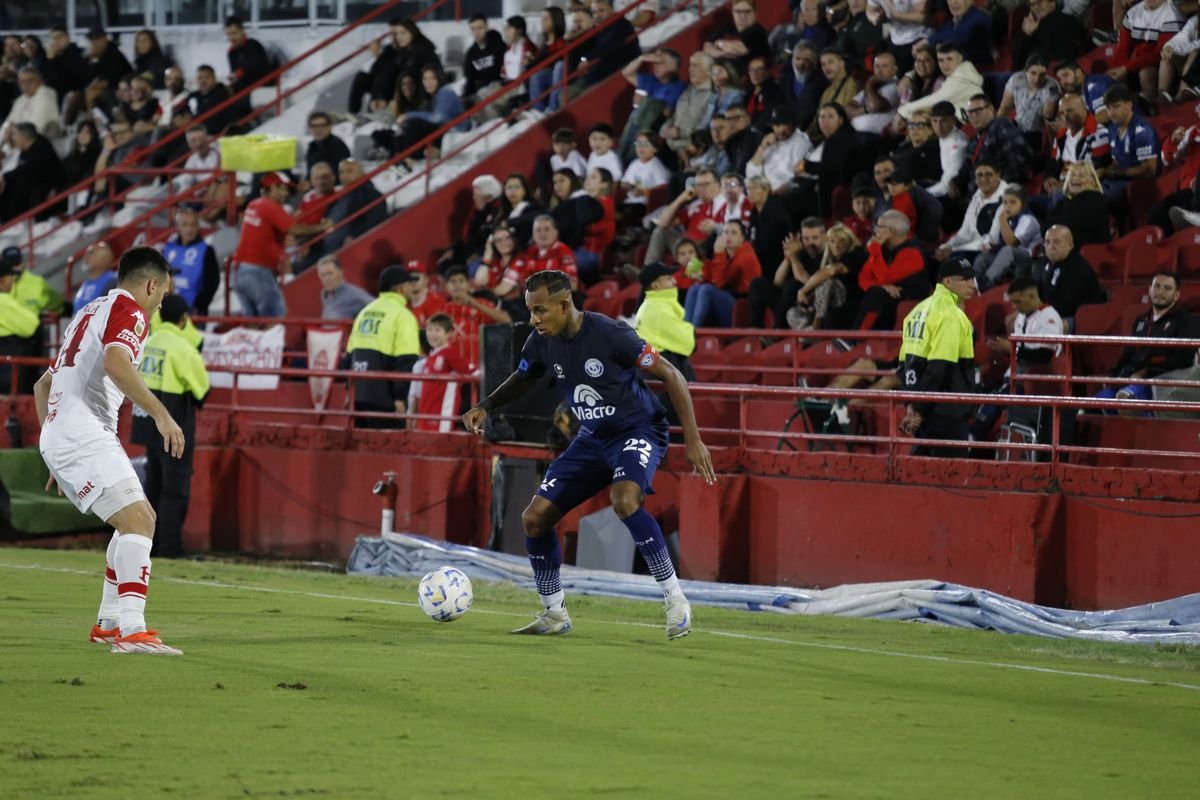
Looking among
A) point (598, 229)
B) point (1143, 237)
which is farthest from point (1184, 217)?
point (598, 229)

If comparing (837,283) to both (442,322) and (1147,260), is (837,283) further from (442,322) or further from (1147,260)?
(442,322)

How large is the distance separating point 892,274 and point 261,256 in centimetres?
891

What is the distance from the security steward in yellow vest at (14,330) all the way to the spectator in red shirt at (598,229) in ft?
22.6

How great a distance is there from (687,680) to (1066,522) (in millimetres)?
5261

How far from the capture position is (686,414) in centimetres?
1119

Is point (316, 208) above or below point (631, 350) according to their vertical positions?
above

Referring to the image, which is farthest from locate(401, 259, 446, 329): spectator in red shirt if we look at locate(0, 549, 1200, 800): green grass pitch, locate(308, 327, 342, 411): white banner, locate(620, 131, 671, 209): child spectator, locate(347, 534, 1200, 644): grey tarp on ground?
locate(0, 549, 1200, 800): green grass pitch

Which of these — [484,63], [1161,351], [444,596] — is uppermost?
[484,63]

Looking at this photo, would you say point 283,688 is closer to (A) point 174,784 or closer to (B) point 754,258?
(A) point 174,784

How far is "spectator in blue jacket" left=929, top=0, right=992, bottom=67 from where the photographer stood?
19.9m

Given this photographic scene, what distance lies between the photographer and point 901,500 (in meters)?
14.7

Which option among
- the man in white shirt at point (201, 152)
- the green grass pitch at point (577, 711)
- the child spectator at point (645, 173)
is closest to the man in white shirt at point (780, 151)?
the child spectator at point (645, 173)

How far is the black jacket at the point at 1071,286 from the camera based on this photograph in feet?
52.2

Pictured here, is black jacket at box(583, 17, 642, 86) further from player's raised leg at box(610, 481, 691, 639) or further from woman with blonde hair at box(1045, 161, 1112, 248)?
player's raised leg at box(610, 481, 691, 639)
